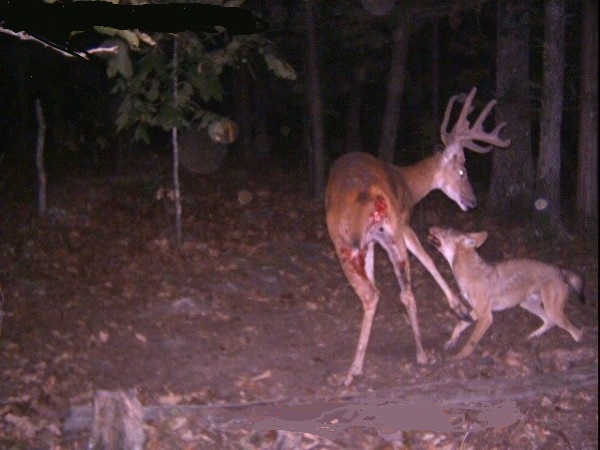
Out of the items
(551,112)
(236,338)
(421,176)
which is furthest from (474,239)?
(551,112)

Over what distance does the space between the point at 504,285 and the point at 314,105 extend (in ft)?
23.3

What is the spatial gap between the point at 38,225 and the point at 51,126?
8.53 m

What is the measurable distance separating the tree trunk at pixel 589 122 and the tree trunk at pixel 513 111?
878 mm

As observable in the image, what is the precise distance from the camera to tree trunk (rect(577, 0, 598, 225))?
12.9 meters

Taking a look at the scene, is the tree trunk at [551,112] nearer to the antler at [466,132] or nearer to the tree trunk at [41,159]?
the antler at [466,132]

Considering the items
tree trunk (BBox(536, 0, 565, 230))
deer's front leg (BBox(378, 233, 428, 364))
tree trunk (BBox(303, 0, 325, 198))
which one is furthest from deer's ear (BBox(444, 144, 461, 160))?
tree trunk (BBox(303, 0, 325, 198))

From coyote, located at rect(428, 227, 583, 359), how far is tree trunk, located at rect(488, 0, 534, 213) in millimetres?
5622

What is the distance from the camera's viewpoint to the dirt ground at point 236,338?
5.99 metres

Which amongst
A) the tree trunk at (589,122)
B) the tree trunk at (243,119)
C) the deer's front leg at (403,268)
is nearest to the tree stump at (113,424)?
the deer's front leg at (403,268)

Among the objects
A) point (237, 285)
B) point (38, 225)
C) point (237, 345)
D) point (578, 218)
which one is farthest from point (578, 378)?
point (38, 225)

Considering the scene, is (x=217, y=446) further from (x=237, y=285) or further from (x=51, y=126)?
(x=51, y=126)

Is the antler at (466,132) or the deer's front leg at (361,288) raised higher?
the antler at (466,132)

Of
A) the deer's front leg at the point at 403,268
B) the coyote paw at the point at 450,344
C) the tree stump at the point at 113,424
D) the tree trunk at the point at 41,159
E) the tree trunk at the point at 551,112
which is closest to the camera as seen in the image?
the tree stump at the point at 113,424

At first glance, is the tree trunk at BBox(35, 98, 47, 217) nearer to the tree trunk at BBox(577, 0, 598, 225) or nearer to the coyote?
the coyote
